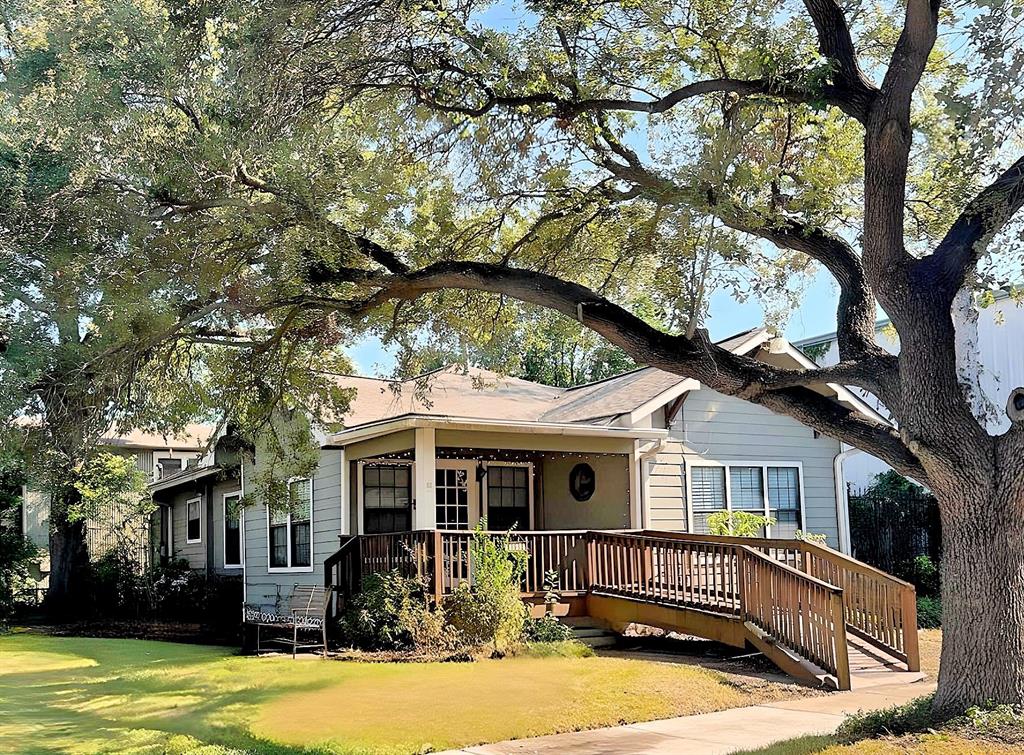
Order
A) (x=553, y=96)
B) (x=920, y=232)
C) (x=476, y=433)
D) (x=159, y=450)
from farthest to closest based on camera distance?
(x=159, y=450), (x=476, y=433), (x=920, y=232), (x=553, y=96)

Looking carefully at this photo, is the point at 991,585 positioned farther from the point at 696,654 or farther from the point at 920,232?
the point at 696,654

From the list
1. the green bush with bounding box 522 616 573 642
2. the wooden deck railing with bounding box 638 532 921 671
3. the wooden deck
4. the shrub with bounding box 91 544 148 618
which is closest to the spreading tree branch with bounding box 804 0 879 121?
the wooden deck

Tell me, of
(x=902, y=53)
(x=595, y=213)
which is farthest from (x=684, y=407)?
(x=902, y=53)

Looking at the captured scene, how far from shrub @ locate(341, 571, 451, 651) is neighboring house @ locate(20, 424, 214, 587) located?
35.0 feet

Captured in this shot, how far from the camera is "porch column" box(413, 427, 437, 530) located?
51.6 feet

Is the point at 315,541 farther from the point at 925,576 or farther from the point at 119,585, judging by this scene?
the point at 925,576

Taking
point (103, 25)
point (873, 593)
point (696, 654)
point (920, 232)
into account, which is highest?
point (103, 25)

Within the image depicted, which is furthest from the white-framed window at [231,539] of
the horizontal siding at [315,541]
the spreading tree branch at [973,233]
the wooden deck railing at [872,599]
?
the spreading tree branch at [973,233]

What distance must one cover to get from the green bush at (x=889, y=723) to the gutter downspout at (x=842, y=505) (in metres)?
11.4

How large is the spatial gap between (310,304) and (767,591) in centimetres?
695

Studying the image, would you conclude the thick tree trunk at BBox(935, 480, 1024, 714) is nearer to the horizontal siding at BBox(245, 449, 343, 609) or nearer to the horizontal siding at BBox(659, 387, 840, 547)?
the horizontal siding at BBox(659, 387, 840, 547)

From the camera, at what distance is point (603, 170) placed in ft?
38.2

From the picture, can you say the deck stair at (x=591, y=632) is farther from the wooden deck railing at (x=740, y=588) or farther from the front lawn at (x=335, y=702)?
the front lawn at (x=335, y=702)

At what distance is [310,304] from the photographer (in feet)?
33.5
